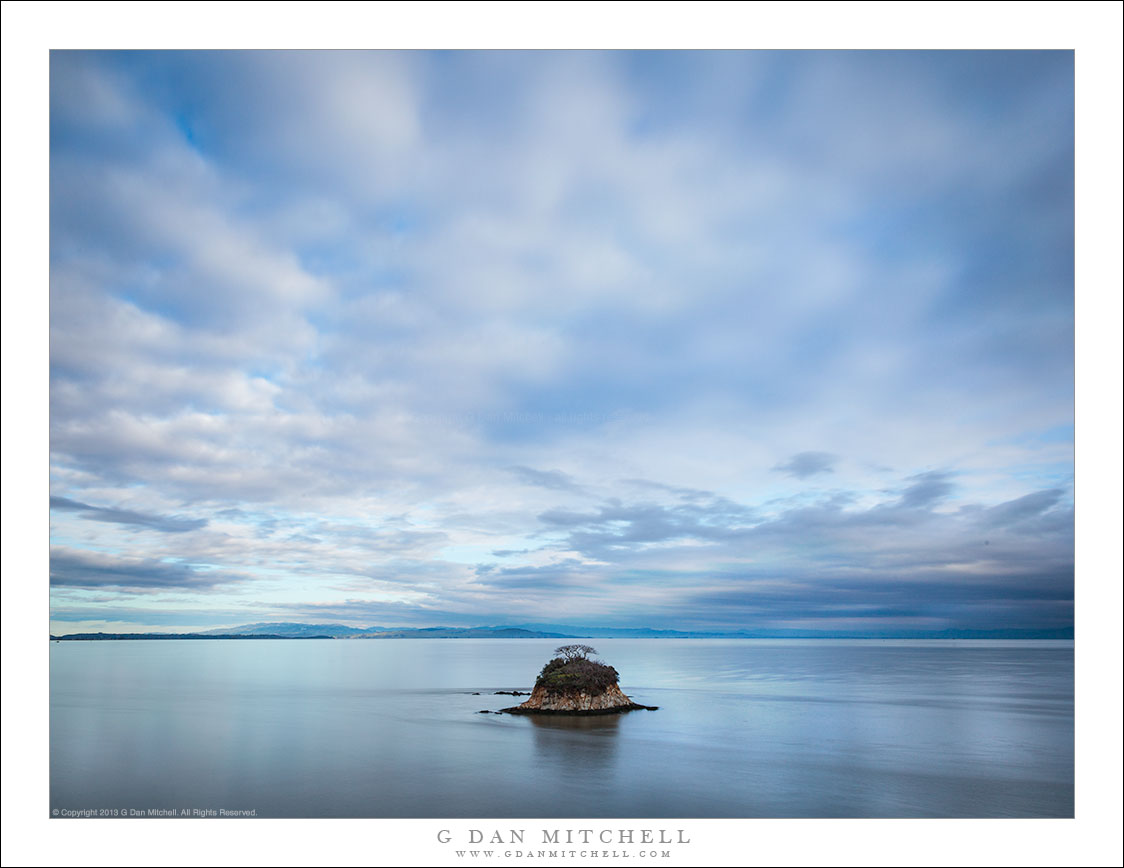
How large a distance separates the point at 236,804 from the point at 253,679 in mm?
51061

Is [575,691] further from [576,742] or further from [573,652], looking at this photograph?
[576,742]

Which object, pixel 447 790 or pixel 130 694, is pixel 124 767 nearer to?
pixel 447 790

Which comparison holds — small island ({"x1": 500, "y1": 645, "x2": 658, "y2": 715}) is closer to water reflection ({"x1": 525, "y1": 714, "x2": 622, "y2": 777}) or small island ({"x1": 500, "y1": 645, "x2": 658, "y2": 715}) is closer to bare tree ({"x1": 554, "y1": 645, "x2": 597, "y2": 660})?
bare tree ({"x1": 554, "y1": 645, "x2": 597, "y2": 660})

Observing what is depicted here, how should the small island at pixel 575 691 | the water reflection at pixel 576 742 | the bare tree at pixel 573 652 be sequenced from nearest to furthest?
the water reflection at pixel 576 742
the small island at pixel 575 691
the bare tree at pixel 573 652

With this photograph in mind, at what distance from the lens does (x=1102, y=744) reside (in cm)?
1000

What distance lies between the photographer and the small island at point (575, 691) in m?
35.1

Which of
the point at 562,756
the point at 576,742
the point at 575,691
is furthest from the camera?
the point at 575,691

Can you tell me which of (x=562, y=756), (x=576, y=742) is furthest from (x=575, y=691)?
(x=562, y=756)

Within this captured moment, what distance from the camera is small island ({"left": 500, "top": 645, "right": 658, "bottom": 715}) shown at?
3509cm

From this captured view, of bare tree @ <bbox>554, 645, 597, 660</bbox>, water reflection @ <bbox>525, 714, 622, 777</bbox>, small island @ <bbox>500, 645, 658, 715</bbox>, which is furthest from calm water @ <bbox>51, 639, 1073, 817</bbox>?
bare tree @ <bbox>554, 645, 597, 660</bbox>

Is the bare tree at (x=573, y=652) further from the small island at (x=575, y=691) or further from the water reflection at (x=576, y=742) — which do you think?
the water reflection at (x=576, y=742)

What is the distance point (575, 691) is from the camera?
35.2 metres

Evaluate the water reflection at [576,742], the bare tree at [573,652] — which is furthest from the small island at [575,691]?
the water reflection at [576,742]

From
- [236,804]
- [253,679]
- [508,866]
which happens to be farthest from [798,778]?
[253,679]
